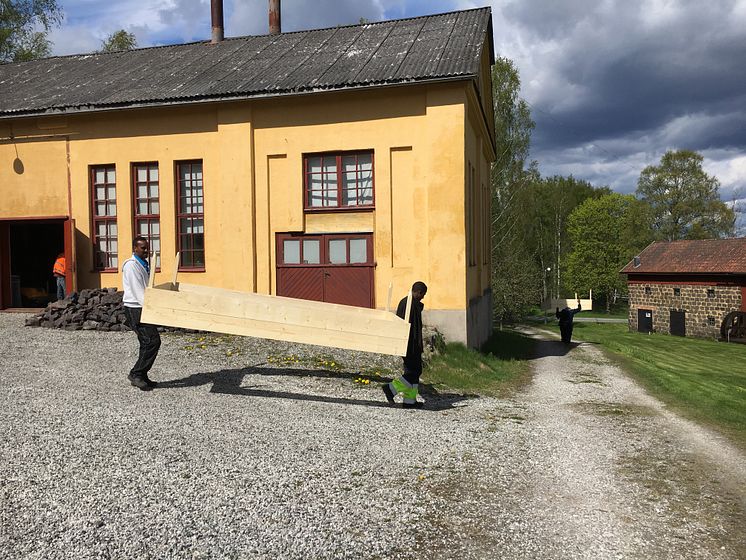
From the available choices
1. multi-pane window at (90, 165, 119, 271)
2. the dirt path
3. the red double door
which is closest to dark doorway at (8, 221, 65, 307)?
multi-pane window at (90, 165, 119, 271)

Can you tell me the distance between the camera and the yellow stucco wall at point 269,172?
13.4 metres

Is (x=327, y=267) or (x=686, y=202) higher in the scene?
(x=686, y=202)

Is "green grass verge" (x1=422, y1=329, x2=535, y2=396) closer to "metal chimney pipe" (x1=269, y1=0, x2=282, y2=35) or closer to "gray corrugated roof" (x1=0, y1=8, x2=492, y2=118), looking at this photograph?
"gray corrugated roof" (x1=0, y1=8, x2=492, y2=118)

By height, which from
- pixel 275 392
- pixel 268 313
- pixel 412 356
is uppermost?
pixel 268 313

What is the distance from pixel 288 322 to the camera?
24.3 feet

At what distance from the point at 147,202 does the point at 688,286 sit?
3553 centimetres

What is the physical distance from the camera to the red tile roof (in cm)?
3650

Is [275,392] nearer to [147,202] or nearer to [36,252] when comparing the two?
[147,202]

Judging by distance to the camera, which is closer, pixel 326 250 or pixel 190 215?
pixel 326 250

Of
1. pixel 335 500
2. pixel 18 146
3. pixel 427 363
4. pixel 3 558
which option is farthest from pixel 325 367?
pixel 18 146

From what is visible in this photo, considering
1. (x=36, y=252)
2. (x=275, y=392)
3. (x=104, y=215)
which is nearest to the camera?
(x=275, y=392)

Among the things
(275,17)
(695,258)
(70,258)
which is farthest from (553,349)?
(695,258)

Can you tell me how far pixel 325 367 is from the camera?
10.5 metres

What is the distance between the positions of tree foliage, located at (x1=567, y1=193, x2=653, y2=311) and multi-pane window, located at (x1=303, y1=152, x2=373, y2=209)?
48.2 meters
